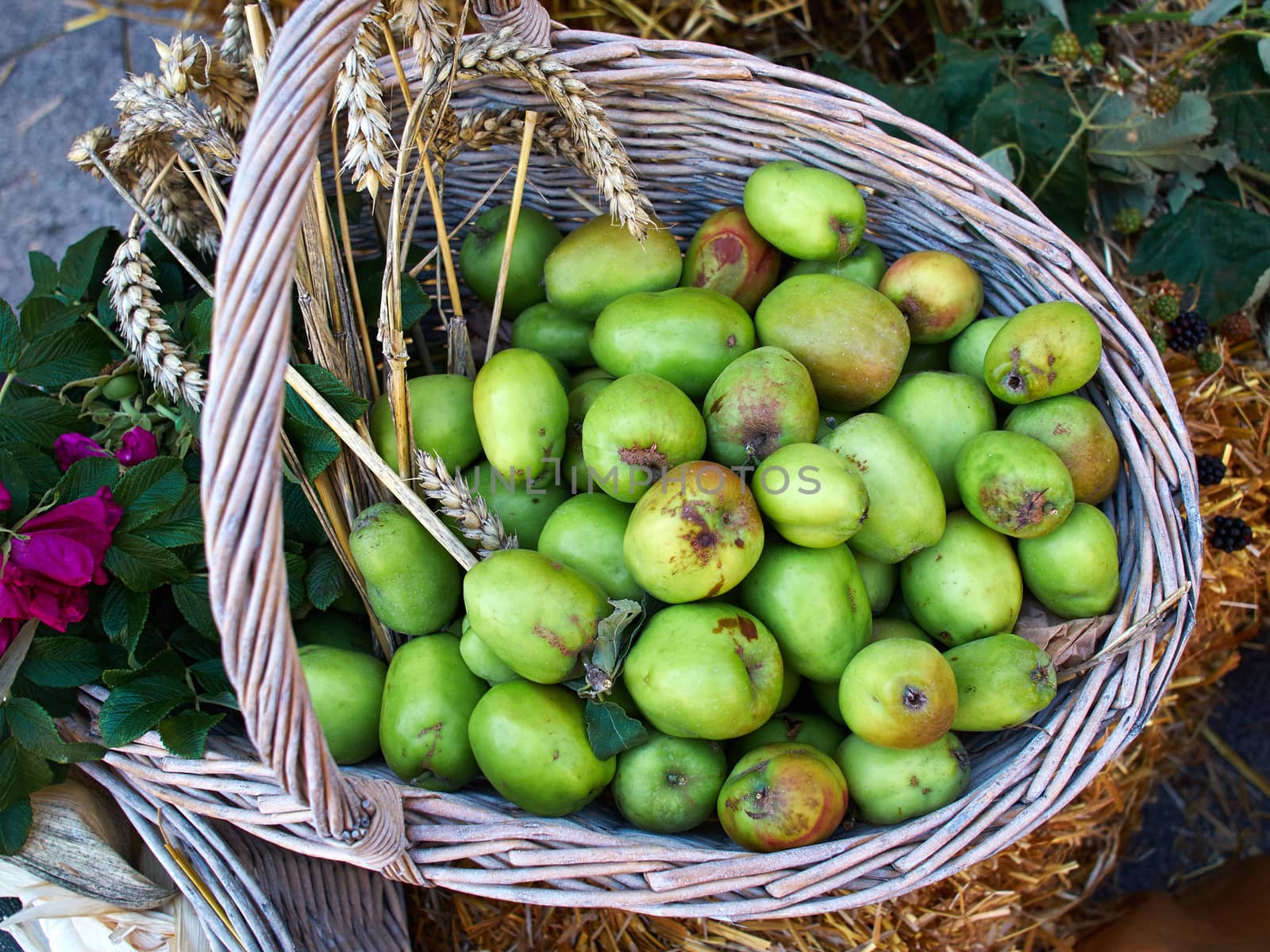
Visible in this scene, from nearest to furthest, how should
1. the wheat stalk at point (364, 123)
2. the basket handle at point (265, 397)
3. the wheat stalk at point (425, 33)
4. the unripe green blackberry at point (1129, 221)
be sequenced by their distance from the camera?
1. the basket handle at point (265, 397)
2. the wheat stalk at point (364, 123)
3. the wheat stalk at point (425, 33)
4. the unripe green blackberry at point (1129, 221)

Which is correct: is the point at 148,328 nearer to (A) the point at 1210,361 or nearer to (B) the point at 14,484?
(B) the point at 14,484

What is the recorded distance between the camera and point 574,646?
43.0 inches

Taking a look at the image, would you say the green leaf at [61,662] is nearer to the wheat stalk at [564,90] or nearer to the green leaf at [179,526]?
the green leaf at [179,526]

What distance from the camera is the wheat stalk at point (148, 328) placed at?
3.84 ft

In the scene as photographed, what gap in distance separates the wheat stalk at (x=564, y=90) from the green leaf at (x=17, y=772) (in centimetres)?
100

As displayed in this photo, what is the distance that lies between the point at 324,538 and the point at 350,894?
57 cm

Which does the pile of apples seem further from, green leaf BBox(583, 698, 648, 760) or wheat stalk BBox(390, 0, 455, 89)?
wheat stalk BBox(390, 0, 455, 89)

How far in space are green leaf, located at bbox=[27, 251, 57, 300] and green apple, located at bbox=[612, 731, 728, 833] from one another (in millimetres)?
1174

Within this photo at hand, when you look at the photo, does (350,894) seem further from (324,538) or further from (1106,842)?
(1106,842)

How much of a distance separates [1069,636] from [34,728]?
1.37m

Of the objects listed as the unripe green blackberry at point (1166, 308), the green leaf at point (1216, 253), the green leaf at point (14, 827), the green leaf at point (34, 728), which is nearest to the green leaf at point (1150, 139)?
the green leaf at point (1216, 253)

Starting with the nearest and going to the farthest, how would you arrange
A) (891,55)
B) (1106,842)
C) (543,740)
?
(543,740) → (1106,842) → (891,55)

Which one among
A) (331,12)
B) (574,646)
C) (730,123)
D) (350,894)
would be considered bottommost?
(350,894)

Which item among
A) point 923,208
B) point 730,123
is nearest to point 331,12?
point 730,123
